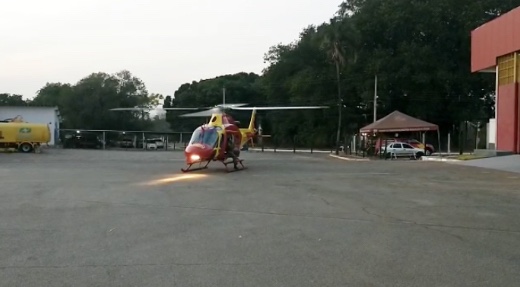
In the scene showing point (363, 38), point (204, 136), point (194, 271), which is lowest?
point (194, 271)

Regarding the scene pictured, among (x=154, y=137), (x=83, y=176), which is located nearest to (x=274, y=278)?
(x=83, y=176)

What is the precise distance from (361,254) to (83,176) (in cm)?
1694

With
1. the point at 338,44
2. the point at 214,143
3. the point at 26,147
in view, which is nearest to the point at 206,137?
the point at 214,143

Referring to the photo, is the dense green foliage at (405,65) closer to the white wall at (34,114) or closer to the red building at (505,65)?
the red building at (505,65)

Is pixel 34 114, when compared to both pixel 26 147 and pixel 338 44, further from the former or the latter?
pixel 338 44

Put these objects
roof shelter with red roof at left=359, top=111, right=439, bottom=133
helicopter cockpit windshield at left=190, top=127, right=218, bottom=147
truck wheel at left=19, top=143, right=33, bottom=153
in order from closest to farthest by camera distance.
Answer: helicopter cockpit windshield at left=190, top=127, right=218, bottom=147
roof shelter with red roof at left=359, top=111, right=439, bottom=133
truck wheel at left=19, top=143, right=33, bottom=153

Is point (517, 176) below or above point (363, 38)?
below

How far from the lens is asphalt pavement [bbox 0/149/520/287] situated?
273 inches

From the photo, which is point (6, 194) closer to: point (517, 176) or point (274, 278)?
point (274, 278)

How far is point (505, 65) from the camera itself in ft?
119

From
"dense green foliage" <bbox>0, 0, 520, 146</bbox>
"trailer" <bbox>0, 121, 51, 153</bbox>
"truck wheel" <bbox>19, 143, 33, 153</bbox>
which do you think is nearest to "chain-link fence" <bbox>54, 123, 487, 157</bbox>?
"dense green foliage" <bbox>0, 0, 520, 146</bbox>

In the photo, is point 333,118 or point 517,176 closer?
point 517,176

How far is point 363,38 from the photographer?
62.7m

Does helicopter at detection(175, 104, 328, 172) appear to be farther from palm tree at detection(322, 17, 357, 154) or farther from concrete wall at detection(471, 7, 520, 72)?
palm tree at detection(322, 17, 357, 154)
